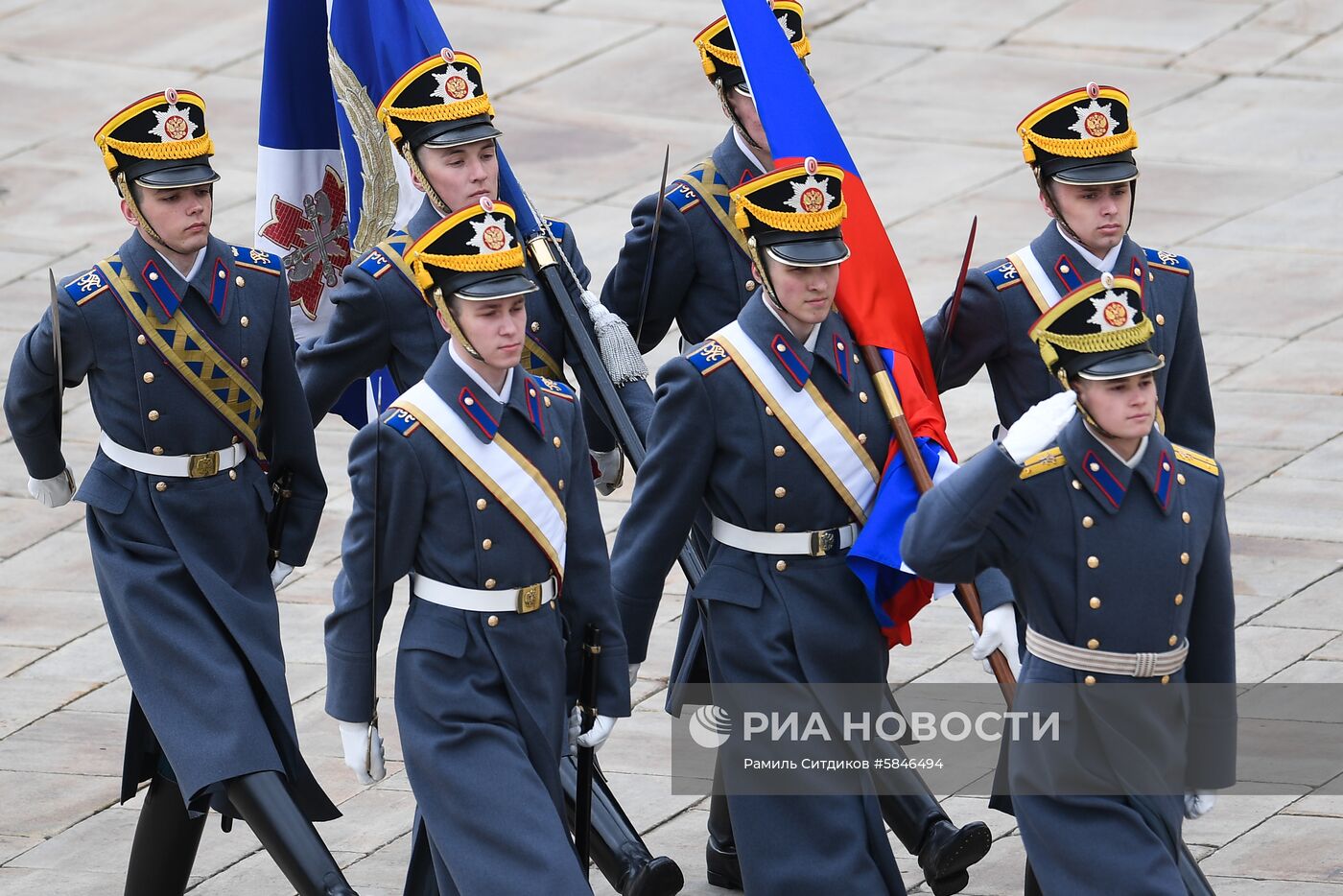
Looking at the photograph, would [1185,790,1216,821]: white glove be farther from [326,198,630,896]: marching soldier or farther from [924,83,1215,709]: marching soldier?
[326,198,630,896]: marching soldier

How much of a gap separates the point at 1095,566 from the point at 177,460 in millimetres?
2592

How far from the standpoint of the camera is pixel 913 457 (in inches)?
269

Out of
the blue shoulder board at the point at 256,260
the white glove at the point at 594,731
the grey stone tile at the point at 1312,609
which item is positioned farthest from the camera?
the grey stone tile at the point at 1312,609

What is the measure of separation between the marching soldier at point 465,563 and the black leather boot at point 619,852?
1.75ft

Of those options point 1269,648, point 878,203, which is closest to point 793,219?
point 1269,648

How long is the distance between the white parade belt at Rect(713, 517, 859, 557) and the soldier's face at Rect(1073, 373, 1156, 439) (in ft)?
3.11

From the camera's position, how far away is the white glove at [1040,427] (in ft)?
20.4

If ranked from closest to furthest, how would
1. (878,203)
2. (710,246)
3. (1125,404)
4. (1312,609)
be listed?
(1125,404)
(710,246)
(1312,609)
(878,203)

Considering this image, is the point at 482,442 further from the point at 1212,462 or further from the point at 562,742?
the point at 1212,462

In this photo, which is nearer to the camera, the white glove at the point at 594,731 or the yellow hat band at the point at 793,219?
the yellow hat band at the point at 793,219

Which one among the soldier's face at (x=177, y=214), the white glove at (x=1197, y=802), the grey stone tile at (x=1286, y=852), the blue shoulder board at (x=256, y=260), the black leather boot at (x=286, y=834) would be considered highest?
the soldier's face at (x=177, y=214)

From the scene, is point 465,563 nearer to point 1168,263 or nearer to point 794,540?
point 794,540

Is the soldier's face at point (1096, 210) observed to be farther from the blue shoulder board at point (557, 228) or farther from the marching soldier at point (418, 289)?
the blue shoulder board at point (557, 228)

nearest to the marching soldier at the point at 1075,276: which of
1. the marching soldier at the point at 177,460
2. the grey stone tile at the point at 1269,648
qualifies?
the grey stone tile at the point at 1269,648
